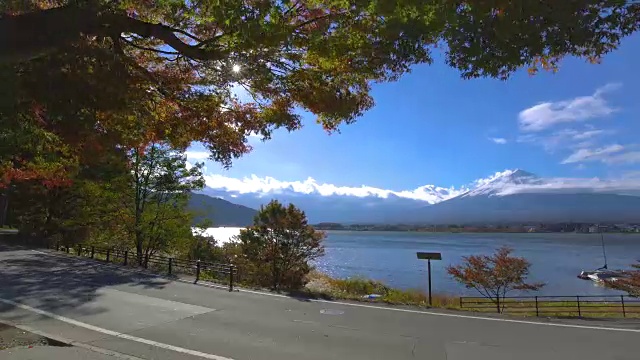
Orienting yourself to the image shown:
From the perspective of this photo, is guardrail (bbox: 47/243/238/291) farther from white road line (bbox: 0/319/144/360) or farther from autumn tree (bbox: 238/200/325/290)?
white road line (bbox: 0/319/144/360)

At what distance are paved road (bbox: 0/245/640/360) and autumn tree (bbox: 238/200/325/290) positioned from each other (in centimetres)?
896

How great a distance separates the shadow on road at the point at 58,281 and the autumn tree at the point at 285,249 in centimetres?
713

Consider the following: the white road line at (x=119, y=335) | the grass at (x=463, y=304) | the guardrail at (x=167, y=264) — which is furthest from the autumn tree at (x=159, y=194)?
the white road line at (x=119, y=335)

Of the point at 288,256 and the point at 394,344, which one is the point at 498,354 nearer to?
the point at 394,344

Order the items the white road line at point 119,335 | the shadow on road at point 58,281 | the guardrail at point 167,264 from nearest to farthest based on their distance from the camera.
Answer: the white road line at point 119,335 < the shadow on road at point 58,281 < the guardrail at point 167,264

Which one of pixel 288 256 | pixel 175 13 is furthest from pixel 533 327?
pixel 288 256

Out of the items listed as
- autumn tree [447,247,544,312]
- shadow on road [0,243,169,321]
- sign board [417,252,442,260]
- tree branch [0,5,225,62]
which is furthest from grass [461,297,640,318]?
tree branch [0,5,225,62]

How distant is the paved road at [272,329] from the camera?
6418 millimetres

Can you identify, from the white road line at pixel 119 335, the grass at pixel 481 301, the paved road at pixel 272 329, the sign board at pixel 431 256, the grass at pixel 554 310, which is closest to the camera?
the white road line at pixel 119 335

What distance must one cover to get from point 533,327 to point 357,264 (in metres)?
50.6

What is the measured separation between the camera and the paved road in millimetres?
6418

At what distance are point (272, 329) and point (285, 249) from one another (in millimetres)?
13063

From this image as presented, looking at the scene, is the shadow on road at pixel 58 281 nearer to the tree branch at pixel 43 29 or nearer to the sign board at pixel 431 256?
the tree branch at pixel 43 29

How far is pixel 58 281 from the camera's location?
41.6 feet
